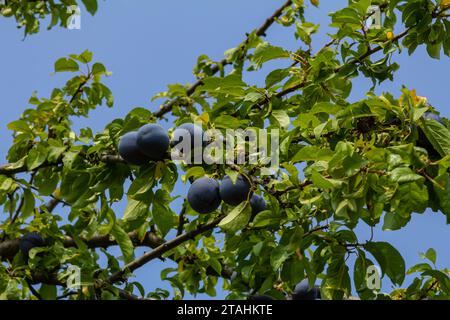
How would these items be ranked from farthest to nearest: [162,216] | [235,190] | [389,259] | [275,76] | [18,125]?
1. [18,125]
2. [275,76]
3. [162,216]
4. [389,259]
5. [235,190]

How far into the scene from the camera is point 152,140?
149 centimetres

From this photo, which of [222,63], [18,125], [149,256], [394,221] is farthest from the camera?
[222,63]

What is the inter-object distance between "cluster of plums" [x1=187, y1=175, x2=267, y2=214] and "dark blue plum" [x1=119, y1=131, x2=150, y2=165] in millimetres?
160

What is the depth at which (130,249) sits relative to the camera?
2131 mm

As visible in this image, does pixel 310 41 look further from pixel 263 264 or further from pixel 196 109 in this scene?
pixel 196 109

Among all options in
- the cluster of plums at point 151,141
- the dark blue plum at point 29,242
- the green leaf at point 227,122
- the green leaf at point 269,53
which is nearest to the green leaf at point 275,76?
the green leaf at point 269,53

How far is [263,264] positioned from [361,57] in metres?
0.75

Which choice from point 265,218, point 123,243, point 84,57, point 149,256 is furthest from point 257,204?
point 84,57

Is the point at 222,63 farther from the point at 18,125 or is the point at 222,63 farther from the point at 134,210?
the point at 134,210

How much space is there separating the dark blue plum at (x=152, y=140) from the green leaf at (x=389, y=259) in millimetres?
609

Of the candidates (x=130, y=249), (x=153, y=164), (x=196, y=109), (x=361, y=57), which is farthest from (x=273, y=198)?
(x=196, y=109)

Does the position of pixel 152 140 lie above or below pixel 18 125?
below

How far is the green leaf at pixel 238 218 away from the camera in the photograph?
55.9 inches

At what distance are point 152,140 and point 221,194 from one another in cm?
23
